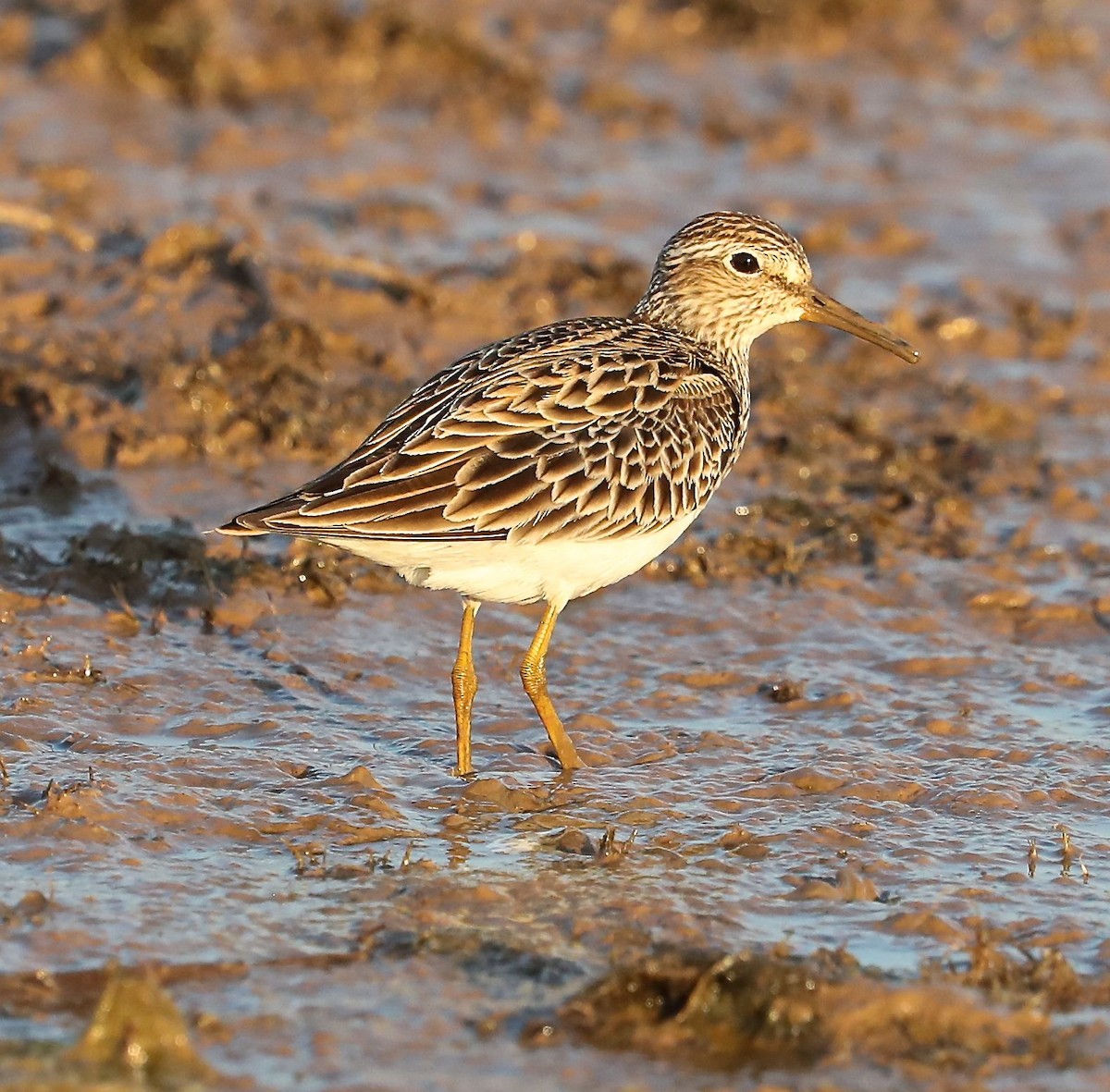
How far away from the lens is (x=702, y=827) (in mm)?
7391

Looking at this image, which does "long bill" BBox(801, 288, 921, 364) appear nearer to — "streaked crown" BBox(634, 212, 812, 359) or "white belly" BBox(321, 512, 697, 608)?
"streaked crown" BBox(634, 212, 812, 359)

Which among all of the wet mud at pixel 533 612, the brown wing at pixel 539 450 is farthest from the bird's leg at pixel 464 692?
the brown wing at pixel 539 450

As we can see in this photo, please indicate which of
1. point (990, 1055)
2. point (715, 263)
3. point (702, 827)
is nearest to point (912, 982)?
point (990, 1055)

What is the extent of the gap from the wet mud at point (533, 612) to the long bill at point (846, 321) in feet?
3.71

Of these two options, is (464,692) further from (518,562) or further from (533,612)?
(533,612)

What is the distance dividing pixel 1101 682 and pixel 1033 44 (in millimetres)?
9344

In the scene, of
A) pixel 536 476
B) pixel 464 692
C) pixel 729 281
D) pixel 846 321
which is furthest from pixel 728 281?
pixel 464 692

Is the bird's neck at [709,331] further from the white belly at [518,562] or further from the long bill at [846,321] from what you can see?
the white belly at [518,562]

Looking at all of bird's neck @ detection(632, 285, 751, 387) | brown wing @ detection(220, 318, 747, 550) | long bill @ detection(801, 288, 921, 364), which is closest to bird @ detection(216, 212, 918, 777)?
brown wing @ detection(220, 318, 747, 550)

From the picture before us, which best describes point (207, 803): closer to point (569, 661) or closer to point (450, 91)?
point (569, 661)

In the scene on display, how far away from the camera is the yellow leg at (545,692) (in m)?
7.93

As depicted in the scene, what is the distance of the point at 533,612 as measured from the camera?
945 cm

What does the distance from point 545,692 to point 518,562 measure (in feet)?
2.22

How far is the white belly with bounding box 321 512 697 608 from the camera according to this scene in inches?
292
